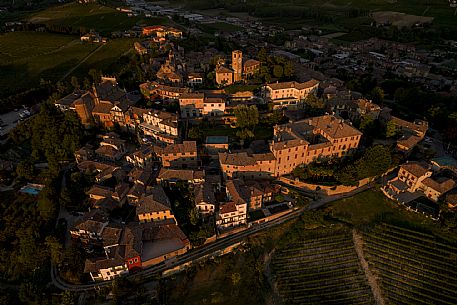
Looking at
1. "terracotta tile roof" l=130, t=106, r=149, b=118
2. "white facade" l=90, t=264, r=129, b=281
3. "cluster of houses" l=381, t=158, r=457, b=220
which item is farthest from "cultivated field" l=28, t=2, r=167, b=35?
"cluster of houses" l=381, t=158, r=457, b=220

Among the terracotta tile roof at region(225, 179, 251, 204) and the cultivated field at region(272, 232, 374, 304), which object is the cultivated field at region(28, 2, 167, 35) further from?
the cultivated field at region(272, 232, 374, 304)

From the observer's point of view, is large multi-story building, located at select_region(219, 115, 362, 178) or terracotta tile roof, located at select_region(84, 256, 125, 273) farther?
large multi-story building, located at select_region(219, 115, 362, 178)

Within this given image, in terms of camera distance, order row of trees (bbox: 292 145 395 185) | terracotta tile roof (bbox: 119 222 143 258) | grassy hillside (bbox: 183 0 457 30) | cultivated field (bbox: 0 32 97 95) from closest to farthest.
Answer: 1. terracotta tile roof (bbox: 119 222 143 258)
2. row of trees (bbox: 292 145 395 185)
3. cultivated field (bbox: 0 32 97 95)
4. grassy hillside (bbox: 183 0 457 30)

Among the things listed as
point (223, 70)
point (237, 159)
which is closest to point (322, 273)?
point (237, 159)

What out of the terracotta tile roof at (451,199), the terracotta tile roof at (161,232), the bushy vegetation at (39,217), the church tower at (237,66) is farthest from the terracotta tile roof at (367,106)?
the bushy vegetation at (39,217)

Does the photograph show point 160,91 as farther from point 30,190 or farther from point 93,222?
point 93,222

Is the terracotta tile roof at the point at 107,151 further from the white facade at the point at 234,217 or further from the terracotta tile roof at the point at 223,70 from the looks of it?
the terracotta tile roof at the point at 223,70

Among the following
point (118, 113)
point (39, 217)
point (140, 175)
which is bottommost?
point (39, 217)
